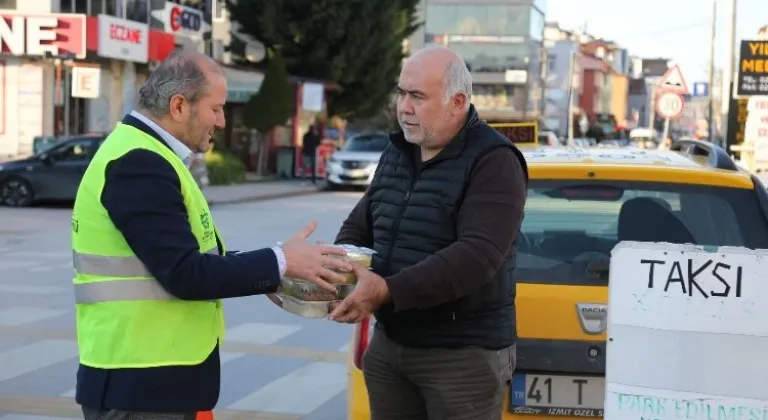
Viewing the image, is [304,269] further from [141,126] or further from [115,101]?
[115,101]

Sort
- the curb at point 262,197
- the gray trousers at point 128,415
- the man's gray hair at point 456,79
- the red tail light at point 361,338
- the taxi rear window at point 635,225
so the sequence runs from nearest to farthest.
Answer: the gray trousers at point 128,415
the man's gray hair at point 456,79
the red tail light at point 361,338
the taxi rear window at point 635,225
the curb at point 262,197

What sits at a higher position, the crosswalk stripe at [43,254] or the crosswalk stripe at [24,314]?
the crosswalk stripe at [24,314]

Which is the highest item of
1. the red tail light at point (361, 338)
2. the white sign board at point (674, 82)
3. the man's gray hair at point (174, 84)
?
the white sign board at point (674, 82)

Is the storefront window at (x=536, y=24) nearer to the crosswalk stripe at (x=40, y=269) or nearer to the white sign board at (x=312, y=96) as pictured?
the white sign board at (x=312, y=96)

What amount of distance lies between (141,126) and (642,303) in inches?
58.7

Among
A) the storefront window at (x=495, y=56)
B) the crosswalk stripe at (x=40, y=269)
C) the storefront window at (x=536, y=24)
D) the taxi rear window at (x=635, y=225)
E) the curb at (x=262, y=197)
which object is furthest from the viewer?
the storefront window at (x=536, y=24)

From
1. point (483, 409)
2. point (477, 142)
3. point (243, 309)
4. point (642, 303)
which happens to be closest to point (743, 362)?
point (642, 303)

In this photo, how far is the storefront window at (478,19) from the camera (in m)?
94.9

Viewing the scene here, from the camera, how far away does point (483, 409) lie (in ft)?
12.0

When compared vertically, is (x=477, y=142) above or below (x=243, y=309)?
above

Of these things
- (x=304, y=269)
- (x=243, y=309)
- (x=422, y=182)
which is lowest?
(x=243, y=309)

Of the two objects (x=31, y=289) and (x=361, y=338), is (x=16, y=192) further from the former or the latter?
(x=361, y=338)

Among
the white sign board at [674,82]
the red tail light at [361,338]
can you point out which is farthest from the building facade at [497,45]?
the red tail light at [361,338]

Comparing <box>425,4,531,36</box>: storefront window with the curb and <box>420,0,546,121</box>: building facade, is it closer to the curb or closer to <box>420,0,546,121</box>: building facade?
<box>420,0,546,121</box>: building facade
